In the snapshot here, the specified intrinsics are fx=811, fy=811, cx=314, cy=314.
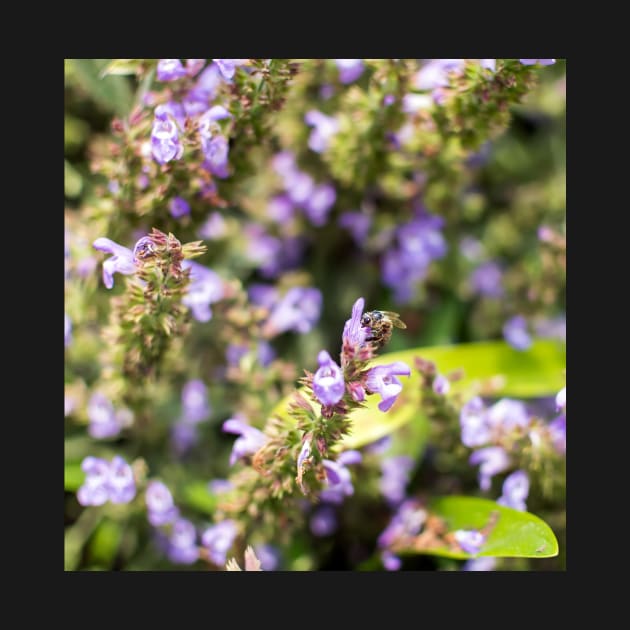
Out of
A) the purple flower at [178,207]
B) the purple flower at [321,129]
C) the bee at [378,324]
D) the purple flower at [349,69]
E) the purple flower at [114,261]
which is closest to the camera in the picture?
the bee at [378,324]

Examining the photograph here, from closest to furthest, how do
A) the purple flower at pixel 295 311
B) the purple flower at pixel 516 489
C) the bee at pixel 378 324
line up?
1. the bee at pixel 378 324
2. the purple flower at pixel 516 489
3. the purple flower at pixel 295 311

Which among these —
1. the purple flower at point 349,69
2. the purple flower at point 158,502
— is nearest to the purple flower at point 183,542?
the purple flower at point 158,502

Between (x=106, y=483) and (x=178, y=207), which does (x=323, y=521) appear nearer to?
(x=106, y=483)

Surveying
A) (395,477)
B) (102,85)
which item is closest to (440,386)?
(395,477)

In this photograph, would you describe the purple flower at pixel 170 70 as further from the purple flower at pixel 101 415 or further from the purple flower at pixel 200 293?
the purple flower at pixel 101 415

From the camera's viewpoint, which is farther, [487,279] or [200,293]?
[487,279]

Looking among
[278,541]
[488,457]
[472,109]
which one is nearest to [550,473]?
[488,457]
